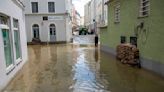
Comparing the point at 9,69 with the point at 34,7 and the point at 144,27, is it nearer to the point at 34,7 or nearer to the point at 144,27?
the point at 144,27

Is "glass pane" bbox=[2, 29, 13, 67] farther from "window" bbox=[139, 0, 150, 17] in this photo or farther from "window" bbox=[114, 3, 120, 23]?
"window" bbox=[114, 3, 120, 23]

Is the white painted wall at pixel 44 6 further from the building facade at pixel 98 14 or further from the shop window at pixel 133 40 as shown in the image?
the shop window at pixel 133 40

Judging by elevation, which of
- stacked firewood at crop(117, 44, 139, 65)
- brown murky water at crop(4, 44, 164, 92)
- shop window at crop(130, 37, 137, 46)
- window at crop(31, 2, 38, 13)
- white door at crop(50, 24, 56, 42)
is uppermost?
window at crop(31, 2, 38, 13)

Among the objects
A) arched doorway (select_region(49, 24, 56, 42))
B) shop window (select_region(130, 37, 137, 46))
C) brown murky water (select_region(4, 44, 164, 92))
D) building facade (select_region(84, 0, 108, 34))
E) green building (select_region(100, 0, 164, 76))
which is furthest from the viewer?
building facade (select_region(84, 0, 108, 34))

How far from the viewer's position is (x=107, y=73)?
947cm

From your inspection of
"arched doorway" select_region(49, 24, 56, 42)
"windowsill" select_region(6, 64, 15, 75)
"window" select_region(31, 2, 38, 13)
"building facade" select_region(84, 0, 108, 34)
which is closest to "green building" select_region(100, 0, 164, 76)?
"windowsill" select_region(6, 64, 15, 75)

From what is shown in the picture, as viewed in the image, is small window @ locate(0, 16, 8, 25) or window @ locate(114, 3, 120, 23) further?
window @ locate(114, 3, 120, 23)

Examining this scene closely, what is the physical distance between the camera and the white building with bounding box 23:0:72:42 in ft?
97.3

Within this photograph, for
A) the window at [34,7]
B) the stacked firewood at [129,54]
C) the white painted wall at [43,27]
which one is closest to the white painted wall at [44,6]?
the window at [34,7]

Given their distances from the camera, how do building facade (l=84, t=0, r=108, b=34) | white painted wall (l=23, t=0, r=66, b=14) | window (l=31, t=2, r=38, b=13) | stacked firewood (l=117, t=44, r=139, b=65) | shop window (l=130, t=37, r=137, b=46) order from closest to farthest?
stacked firewood (l=117, t=44, r=139, b=65) < shop window (l=130, t=37, r=137, b=46) < white painted wall (l=23, t=0, r=66, b=14) < window (l=31, t=2, r=38, b=13) < building facade (l=84, t=0, r=108, b=34)

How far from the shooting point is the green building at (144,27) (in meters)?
8.76

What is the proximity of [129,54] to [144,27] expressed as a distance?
181cm

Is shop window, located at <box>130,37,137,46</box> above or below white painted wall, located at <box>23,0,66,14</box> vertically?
below

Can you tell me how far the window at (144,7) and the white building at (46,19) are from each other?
20.1 m
